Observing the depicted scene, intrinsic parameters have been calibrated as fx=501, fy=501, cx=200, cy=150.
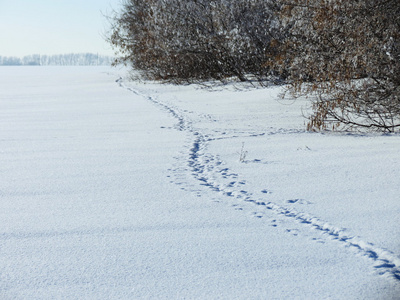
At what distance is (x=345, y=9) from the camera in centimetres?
609

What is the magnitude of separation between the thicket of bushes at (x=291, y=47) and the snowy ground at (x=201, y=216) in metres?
0.64

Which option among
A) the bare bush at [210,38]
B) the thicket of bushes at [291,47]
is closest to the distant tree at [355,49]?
the thicket of bushes at [291,47]

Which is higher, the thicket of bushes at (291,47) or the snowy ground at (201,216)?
the thicket of bushes at (291,47)

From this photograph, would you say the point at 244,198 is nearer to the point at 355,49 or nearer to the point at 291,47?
the point at 355,49

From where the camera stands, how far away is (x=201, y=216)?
3.30 metres

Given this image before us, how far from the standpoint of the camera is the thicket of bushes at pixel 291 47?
608 cm

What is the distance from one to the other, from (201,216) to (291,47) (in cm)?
487

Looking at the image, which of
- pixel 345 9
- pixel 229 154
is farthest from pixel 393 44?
pixel 229 154

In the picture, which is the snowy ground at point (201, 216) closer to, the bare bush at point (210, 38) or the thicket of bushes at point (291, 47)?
the thicket of bushes at point (291, 47)

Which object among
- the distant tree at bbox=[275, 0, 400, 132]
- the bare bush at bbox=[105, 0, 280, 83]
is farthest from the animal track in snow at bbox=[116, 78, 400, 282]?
the bare bush at bbox=[105, 0, 280, 83]

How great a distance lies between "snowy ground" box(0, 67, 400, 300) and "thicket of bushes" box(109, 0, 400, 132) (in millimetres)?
639

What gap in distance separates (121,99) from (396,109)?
25.6ft

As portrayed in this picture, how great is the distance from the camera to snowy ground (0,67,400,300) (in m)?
2.35

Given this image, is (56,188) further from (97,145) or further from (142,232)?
(97,145)
